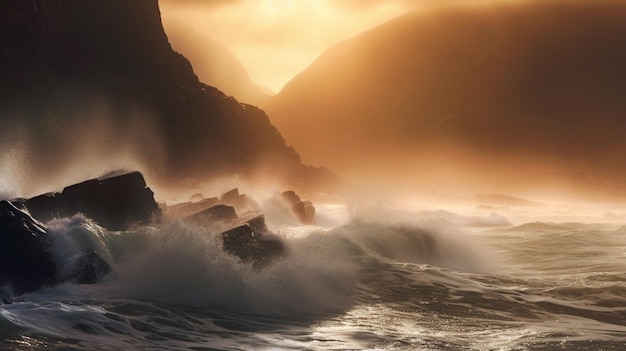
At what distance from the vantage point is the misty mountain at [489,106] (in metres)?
176

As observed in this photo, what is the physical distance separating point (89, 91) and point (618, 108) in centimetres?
12892

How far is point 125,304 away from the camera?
17.7 meters

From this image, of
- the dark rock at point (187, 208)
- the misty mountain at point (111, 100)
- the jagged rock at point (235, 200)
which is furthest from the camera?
the misty mountain at point (111, 100)

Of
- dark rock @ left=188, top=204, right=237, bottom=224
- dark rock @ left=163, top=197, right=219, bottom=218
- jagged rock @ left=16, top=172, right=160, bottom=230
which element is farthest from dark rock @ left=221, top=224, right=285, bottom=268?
dark rock @ left=163, top=197, right=219, bottom=218

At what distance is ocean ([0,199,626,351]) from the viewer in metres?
16.2

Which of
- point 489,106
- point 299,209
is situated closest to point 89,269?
point 299,209

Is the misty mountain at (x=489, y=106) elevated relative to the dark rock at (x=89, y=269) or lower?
elevated

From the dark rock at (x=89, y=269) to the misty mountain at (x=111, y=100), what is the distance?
42232mm

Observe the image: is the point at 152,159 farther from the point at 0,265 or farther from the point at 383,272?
the point at 0,265

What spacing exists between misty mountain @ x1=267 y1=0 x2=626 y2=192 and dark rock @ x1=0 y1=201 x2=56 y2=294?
495 ft

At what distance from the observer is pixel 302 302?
20312 millimetres

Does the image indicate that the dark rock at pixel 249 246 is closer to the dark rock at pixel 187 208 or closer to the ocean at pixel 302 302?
the ocean at pixel 302 302

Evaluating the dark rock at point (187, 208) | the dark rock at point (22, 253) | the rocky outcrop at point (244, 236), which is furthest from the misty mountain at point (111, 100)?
the dark rock at point (22, 253)

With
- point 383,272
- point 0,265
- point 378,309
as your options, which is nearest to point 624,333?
point 378,309
